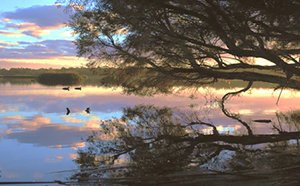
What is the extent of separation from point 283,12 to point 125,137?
4481 mm

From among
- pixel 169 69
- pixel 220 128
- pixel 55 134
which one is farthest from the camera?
pixel 169 69

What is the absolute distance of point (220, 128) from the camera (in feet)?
27.0

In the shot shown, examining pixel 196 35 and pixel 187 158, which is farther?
pixel 196 35

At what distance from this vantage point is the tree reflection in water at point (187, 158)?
11.9 ft

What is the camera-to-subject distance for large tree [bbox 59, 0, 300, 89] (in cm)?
602

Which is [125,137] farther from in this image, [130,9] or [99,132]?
[130,9]

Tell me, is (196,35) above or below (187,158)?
above

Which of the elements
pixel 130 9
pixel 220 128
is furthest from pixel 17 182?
pixel 220 128

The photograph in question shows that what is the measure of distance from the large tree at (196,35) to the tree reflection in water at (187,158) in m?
2.52

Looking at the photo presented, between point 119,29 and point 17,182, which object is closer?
point 17,182

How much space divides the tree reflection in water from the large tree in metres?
2.52

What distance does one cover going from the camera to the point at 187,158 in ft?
15.7

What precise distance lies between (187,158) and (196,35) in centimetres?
525

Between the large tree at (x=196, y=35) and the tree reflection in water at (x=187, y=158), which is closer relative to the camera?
the tree reflection in water at (x=187, y=158)
